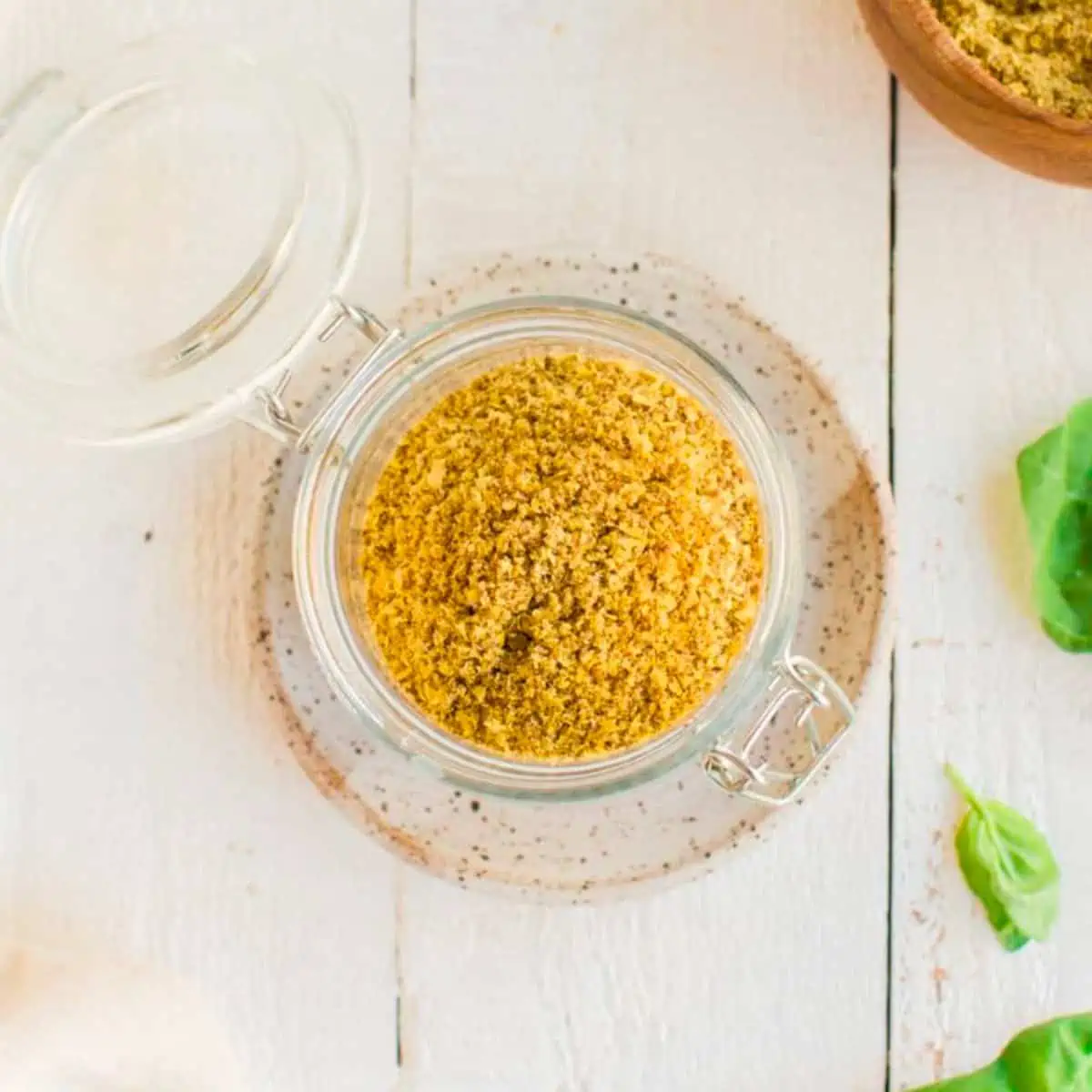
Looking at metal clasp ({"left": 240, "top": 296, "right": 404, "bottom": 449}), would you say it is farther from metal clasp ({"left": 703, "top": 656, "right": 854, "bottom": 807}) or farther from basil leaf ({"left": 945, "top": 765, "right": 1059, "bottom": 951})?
basil leaf ({"left": 945, "top": 765, "right": 1059, "bottom": 951})

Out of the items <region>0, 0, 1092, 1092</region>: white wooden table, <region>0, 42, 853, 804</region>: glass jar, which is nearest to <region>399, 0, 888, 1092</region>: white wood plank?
<region>0, 0, 1092, 1092</region>: white wooden table

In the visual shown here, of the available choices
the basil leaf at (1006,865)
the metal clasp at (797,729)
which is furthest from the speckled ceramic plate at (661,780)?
the basil leaf at (1006,865)

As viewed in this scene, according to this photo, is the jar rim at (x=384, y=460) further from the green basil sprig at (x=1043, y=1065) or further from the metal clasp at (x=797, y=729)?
the green basil sprig at (x=1043, y=1065)

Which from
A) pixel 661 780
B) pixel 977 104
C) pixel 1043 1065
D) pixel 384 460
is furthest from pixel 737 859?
pixel 977 104

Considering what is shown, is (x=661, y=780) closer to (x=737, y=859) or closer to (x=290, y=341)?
(x=737, y=859)

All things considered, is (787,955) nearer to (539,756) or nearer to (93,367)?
(539,756)

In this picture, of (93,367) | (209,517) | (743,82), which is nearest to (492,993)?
(209,517)
